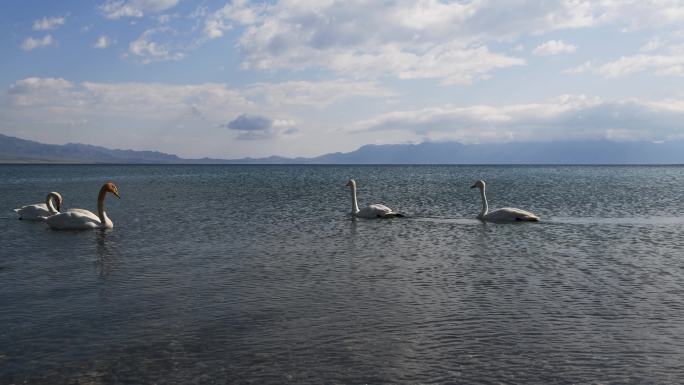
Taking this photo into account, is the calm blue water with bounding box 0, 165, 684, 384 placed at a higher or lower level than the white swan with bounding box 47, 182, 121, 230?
lower

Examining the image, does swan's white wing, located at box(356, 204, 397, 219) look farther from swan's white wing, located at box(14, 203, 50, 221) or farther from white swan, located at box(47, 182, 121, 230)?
swan's white wing, located at box(14, 203, 50, 221)

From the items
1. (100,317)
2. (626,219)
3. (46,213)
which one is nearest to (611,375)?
(100,317)

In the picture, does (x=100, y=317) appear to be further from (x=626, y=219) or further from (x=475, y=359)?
(x=626, y=219)

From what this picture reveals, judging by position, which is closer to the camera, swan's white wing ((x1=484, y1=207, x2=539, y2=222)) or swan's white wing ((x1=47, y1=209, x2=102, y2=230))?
swan's white wing ((x1=47, y1=209, x2=102, y2=230))

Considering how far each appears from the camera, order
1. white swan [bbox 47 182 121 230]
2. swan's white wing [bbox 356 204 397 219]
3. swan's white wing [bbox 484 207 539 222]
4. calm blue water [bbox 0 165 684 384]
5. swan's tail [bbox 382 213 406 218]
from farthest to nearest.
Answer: swan's tail [bbox 382 213 406 218], swan's white wing [bbox 356 204 397 219], swan's white wing [bbox 484 207 539 222], white swan [bbox 47 182 121 230], calm blue water [bbox 0 165 684 384]

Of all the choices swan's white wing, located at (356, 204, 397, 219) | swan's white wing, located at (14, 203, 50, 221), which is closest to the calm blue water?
swan's white wing, located at (14, 203, 50, 221)

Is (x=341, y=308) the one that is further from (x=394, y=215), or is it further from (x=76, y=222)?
(x=394, y=215)

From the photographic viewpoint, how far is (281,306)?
12.6 meters

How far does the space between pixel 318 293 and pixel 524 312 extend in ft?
15.1

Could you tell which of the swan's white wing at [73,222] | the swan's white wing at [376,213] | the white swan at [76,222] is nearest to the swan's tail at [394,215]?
the swan's white wing at [376,213]

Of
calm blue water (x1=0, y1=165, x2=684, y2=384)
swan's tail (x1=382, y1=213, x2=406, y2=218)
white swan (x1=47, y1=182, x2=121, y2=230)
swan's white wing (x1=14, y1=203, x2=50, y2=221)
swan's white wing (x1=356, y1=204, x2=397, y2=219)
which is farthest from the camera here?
swan's tail (x1=382, y1=213, x2=406, y2=218)

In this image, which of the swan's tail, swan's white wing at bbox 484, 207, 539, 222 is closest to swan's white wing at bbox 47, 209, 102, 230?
the swan's tail

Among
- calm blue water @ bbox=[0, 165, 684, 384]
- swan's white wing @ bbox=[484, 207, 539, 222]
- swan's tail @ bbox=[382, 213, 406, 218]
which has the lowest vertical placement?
calm blue water @ bbox=[0, 165, 684, 384]

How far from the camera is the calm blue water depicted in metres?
8.97
